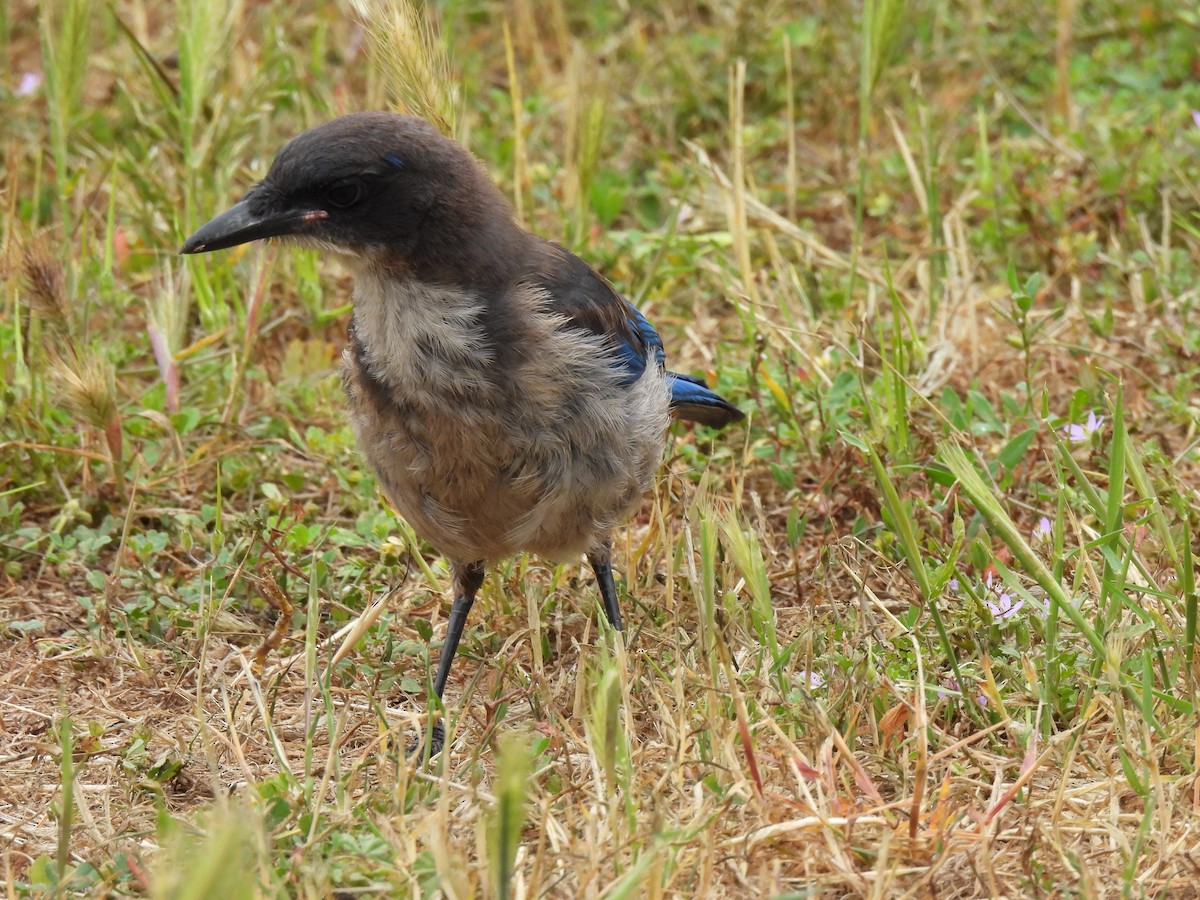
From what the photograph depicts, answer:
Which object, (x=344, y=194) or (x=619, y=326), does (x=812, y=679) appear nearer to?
(x=619, y=326)

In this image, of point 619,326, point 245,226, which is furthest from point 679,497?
point 245,226

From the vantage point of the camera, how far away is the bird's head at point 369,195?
3.77 meters

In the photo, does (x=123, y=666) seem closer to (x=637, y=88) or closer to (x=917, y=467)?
(x=917, y=467)

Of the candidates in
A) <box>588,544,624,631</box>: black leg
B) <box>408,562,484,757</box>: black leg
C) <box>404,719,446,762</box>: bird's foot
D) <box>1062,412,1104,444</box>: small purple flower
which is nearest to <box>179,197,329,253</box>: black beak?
<box>408,562,484,757</box>: black leg

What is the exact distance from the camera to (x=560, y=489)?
3.81 metres

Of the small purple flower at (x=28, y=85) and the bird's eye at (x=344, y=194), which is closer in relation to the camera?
the bird's eye at (x=344, y=194)

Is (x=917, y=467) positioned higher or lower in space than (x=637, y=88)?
lower

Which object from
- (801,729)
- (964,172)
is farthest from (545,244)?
(964,172)

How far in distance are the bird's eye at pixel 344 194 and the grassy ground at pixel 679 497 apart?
613 mm

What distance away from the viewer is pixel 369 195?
3.79 metres

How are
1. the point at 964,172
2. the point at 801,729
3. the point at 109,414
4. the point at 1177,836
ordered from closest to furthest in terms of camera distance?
the point at 1177,836
the point at 801,729
the point at 109,414
the point at 964,172

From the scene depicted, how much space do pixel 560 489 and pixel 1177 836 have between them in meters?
1.57

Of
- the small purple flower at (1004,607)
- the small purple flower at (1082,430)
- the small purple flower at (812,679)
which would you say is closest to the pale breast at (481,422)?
the small purple flower at (812,679)

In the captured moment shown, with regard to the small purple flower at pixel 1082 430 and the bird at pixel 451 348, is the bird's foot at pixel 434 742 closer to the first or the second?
the bird at pixel 451 348
